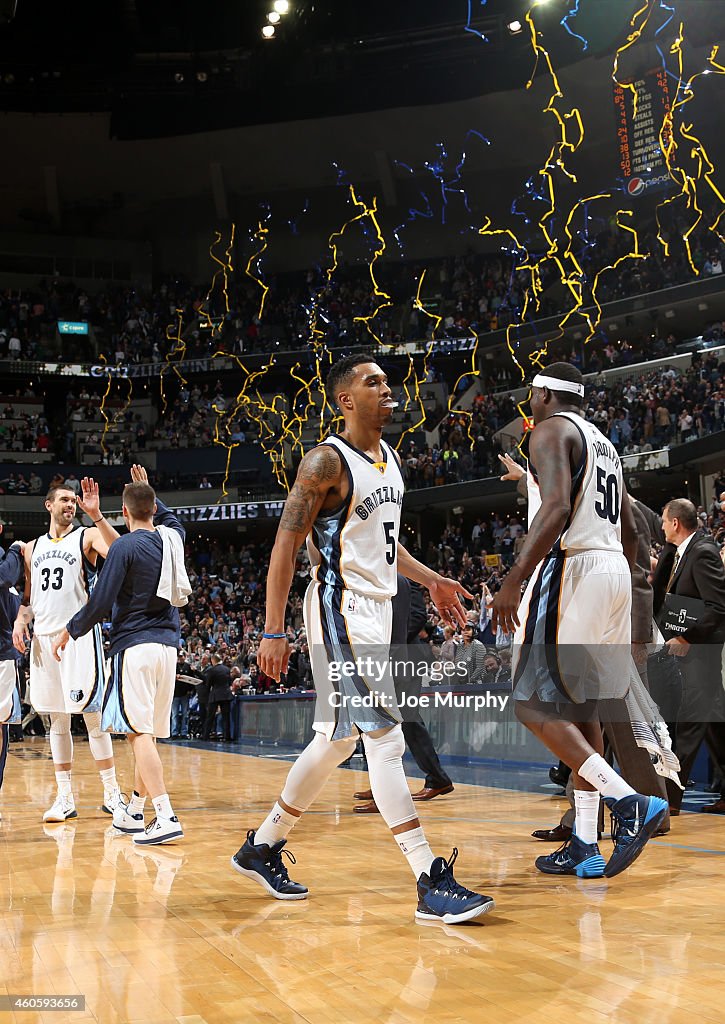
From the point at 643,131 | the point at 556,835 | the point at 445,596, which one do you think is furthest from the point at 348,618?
the point at 643,131

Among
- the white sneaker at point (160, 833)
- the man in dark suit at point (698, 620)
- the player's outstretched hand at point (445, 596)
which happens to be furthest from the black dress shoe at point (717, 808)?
the white sneaker at point (160, 833)

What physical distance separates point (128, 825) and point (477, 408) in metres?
24.3

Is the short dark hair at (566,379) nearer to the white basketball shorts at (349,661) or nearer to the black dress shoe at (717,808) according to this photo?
the white basketball shorts at (349,661)

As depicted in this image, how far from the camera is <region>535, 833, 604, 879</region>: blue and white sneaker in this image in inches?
163

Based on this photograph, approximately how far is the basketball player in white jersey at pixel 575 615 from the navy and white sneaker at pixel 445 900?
2.61ft

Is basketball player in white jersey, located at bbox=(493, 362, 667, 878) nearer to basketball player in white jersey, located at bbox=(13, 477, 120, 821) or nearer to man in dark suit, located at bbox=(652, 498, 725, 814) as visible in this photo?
man in dark suit, located at bbox=(652, 498, 725, 814)

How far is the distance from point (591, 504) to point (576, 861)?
1494 millimetres

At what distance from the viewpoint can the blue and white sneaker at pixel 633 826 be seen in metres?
3.64

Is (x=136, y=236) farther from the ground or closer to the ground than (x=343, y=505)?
farther from the ground

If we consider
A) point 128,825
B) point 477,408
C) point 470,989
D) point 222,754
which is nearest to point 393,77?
point 477,408

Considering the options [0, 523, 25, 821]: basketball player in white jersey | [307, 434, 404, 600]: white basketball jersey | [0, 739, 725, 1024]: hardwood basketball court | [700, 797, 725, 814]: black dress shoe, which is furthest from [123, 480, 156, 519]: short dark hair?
[700, 797, 725, 814]: black dress shoe

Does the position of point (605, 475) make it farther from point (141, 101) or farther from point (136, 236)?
point (136, 236)

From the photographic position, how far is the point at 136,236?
A: 126 feet

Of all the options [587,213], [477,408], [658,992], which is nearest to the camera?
[658,992]
